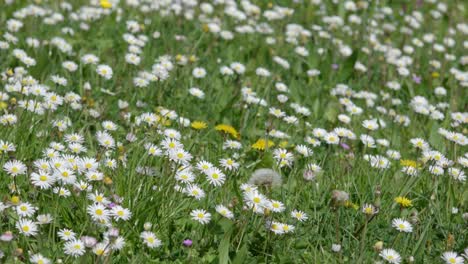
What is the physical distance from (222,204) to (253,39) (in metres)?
2.69

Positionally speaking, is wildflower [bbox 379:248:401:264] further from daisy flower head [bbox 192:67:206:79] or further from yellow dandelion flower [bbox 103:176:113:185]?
daisy flower head [bbox 192:67:206:79]

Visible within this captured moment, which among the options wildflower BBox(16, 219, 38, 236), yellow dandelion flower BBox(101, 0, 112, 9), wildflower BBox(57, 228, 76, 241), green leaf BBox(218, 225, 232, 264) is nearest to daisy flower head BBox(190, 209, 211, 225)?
green leaf BBox(218, 225, 232, 264)

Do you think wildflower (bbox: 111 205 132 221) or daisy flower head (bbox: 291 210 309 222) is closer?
wildflower (bbox: 111 205 132 221)

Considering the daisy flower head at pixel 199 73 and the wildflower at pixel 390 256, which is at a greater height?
the wildflower at pixel 390 256

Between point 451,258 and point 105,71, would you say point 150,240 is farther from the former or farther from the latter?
point 105,71

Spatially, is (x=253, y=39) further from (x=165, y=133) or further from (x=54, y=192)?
(x=54, y=192)

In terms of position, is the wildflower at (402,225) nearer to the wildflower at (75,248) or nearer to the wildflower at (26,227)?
the wildflower at (75,248)

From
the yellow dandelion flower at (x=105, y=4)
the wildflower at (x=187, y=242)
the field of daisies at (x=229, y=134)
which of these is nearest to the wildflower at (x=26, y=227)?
the field of daisies at (x=229, y=134)

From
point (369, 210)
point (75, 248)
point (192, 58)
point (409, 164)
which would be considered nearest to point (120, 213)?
point (75, 248)

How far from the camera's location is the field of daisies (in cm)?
300

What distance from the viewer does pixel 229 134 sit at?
4.13 metres

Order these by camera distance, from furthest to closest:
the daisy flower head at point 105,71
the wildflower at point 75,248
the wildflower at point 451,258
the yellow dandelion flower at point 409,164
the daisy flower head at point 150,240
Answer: the daisy flower head at point 105,71
the yellow dandelion flower at point 409,164
the wildflower at point 451,258
the daisy flower head at point 150,240
the wildflower at point 75,248

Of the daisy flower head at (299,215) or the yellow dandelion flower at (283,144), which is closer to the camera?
the daisy flower head at (299,215)

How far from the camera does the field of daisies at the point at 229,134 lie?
→ 3002 millimetres
